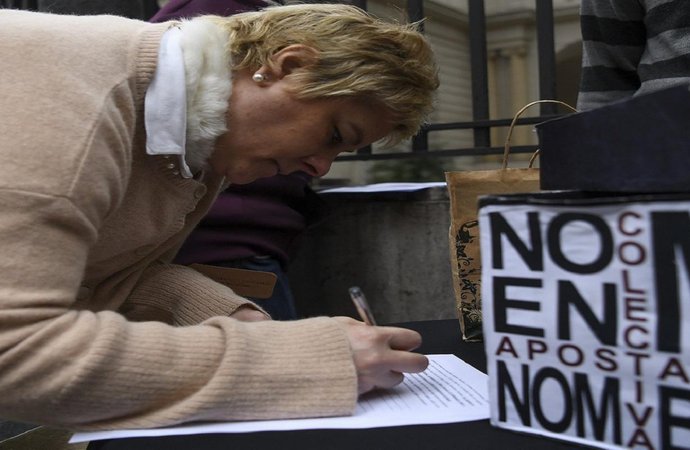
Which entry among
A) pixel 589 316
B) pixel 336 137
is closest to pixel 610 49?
pixel 336 137

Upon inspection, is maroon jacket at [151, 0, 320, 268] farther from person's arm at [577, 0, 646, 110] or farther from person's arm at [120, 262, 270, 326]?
person's arm at [577, 0, 646, 110]

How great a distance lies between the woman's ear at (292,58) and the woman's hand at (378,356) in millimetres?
483

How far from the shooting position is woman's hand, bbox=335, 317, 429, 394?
98cm

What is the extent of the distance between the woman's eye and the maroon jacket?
66cm

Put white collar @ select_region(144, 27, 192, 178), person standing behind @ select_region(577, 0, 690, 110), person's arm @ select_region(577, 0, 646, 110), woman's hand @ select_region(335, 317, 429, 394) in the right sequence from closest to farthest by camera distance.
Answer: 1. woman's hand @ select_region(335, 317, 429, 394)
2. white collar @ select_region(144, 27, 192, 178)
3. person standing behind @ select_region(577, 0, 690, 110)
4. person's arm @ select_region(577, 0, 646, 110)

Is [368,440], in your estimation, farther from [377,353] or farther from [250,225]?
[250,225]

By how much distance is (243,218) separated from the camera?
78.7 inches

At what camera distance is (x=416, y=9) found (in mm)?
2922

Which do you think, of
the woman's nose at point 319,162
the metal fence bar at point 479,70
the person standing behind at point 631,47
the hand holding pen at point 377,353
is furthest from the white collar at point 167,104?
the metal fence bar at point 479,70

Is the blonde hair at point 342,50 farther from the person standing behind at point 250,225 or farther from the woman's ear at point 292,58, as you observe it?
the person standing behind at point 250,225

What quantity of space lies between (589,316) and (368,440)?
10.8 inches

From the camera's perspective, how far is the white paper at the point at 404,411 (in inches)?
Answer: 34.7

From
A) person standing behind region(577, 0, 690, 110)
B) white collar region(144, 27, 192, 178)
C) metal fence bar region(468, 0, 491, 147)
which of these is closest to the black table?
white collar region(144, 27, 192, 178)

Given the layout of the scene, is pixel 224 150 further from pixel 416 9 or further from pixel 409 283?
pixel 416 9
